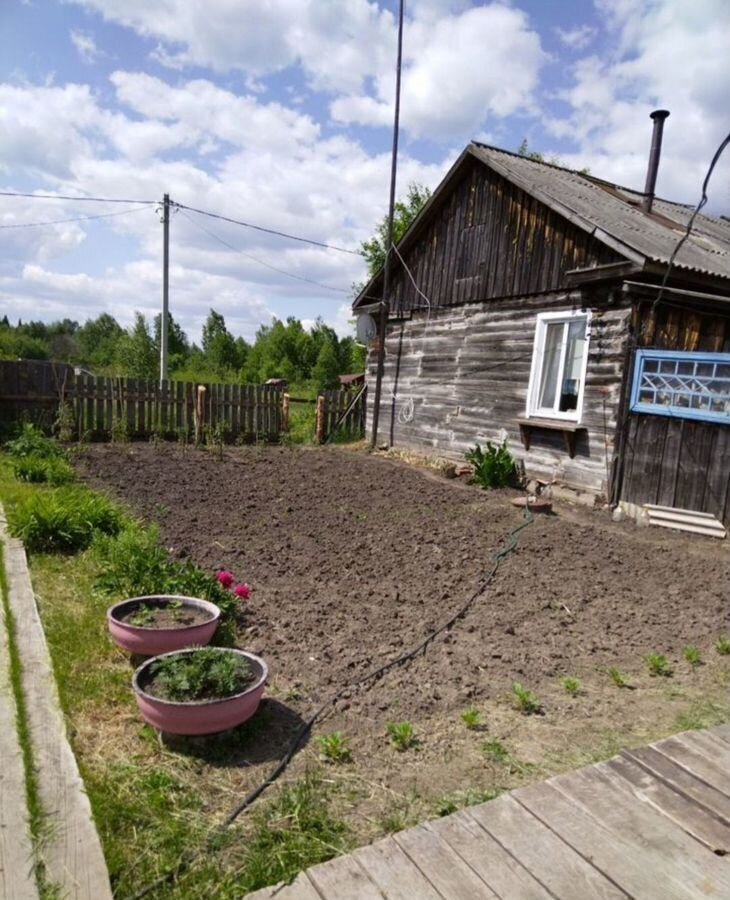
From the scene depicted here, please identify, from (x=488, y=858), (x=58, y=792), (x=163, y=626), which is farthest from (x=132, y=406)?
→ (x=488, y=858)

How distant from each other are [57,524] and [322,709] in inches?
127

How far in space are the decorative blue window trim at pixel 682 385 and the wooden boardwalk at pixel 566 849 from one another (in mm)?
4704

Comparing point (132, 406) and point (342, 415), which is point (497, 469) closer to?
point (342, 415)

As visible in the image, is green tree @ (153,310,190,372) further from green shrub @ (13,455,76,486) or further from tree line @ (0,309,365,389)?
green shrub @ (13,455,76,486)

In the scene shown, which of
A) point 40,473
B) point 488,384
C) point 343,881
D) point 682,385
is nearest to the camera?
point 343,881

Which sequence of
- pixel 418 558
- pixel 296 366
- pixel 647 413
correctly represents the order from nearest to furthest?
1. pixel 418 558
2. pixel 647 413
3. pixel 296 366

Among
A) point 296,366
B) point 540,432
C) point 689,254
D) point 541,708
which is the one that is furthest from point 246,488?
point 296,366

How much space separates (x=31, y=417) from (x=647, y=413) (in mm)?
10588

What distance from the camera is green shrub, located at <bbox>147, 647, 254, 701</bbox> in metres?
2.53

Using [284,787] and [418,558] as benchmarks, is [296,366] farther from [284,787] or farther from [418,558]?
[284,787]

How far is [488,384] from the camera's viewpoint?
9.45 m

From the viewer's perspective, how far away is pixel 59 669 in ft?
10.0

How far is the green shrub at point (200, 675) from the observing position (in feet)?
8.31

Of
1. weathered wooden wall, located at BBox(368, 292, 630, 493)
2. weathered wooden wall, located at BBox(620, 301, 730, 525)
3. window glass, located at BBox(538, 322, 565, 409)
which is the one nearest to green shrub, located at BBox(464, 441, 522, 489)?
weathered wooden wall, located at BBox(368, 292, 630, 493)
